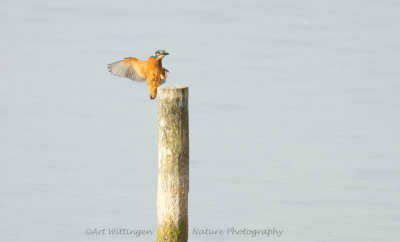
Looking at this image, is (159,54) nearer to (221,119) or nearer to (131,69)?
(131,69)

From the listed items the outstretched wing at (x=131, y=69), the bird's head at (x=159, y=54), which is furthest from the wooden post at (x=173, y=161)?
the outstretched wing at (x=131, y=69)

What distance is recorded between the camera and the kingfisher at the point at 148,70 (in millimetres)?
11453

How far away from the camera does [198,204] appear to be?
547 inches

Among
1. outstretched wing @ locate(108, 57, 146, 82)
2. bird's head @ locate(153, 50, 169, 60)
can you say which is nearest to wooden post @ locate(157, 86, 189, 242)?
bird's head @ locate(153, 50, 169, 60)

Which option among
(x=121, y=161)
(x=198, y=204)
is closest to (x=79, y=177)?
(x=121, y=161)

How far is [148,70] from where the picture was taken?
37.7 feet

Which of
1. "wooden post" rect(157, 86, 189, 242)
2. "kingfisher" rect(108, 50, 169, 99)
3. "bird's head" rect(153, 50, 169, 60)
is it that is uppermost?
"bird's head" rect(153, 50, 169, 60)

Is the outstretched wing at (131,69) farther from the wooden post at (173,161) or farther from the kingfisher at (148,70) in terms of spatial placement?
the wooden post at (173,161)

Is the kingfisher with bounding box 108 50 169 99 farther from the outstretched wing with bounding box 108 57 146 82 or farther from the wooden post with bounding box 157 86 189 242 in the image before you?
the wooden post with bounding box 157 86 189 242

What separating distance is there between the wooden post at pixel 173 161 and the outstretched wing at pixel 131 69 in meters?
2.22

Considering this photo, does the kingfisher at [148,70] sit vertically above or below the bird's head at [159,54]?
below

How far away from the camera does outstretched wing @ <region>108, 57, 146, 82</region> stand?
38.1ft

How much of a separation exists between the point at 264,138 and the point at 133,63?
5.99 metres

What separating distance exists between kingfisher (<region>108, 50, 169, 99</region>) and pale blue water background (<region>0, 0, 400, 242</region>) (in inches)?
92.2
